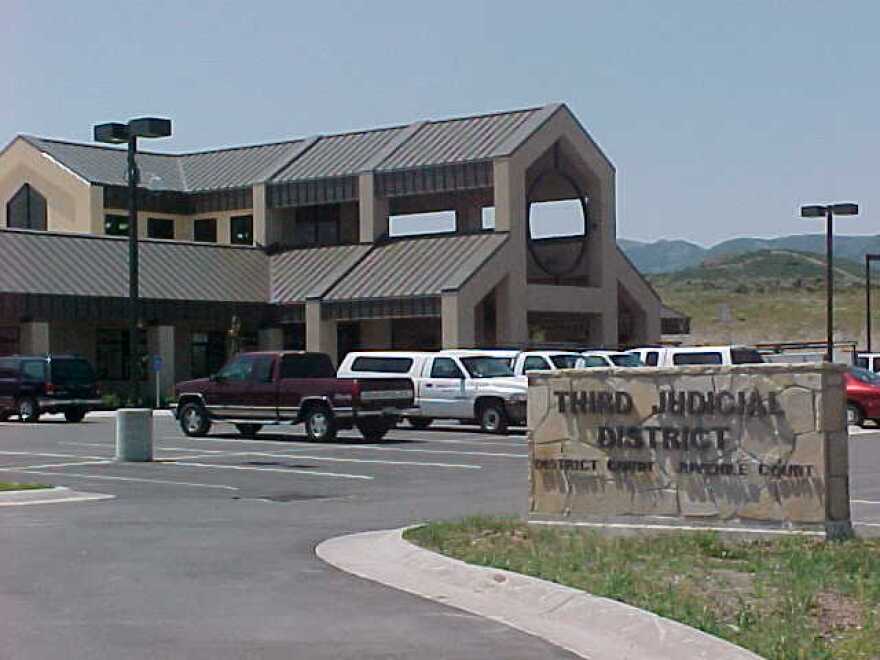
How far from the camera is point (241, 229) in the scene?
6419 cm

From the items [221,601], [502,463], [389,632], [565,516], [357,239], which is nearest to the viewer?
[389,632]

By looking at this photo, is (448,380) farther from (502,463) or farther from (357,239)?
(357,239)

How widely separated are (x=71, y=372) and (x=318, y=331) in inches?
543

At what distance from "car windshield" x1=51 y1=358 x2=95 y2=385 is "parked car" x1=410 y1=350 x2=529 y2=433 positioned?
35.4 feet

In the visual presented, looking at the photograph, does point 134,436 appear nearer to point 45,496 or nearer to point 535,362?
point 45,496

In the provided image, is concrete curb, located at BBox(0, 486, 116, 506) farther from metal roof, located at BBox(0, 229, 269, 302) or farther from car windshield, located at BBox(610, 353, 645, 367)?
metal roof, located at BBox(0, 229, 269, 302)

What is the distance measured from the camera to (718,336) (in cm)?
10725

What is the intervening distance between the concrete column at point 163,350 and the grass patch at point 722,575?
1584 inches

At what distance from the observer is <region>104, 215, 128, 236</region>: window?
62062 mm

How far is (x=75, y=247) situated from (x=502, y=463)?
30.3 metres

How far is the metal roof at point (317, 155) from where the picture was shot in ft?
186

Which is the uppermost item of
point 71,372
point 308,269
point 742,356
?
point 308,269

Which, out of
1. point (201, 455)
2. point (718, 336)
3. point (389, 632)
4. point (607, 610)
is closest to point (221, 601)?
point (389, 632)

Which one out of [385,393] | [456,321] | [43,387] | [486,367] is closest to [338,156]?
[456,321]
